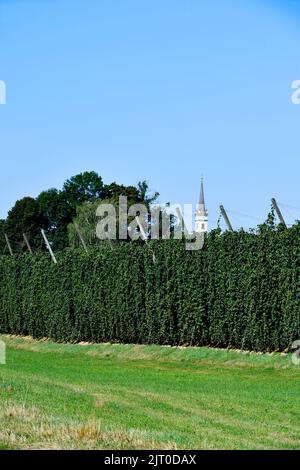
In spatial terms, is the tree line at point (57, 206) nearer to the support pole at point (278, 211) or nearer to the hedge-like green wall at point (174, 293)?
the hedge-like green wall at point (174, 293)

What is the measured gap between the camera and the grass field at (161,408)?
10266 mm

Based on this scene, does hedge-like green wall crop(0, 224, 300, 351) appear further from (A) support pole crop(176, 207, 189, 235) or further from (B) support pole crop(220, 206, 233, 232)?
(A) support pole crop(176, 207, 189, 235)

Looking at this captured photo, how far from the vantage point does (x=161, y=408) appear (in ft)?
48.1

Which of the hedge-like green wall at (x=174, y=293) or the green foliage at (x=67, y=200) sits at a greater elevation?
the green foliage at (x=67, y=200)

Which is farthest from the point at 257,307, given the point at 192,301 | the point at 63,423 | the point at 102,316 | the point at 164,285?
the point at 63,423

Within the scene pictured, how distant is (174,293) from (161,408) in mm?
18968

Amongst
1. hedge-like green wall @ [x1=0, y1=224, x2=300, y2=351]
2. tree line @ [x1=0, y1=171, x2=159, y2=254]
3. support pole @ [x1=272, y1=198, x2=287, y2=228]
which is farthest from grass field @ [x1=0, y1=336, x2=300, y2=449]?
tree line @ [x1=0, y1=171, x2=159, y2=254]

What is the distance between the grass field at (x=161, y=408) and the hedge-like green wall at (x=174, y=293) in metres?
1.50

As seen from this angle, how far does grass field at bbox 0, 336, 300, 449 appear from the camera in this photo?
33.7ft

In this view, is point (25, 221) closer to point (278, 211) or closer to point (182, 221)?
point (182, 221)

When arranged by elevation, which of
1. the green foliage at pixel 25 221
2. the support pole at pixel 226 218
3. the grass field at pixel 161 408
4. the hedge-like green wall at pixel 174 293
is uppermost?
the green foliage at pixel 25 221

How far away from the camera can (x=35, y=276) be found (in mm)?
47031

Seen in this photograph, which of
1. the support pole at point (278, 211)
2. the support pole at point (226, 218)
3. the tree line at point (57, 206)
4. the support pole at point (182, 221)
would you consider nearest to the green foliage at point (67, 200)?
the tree line at point (57, 206)
